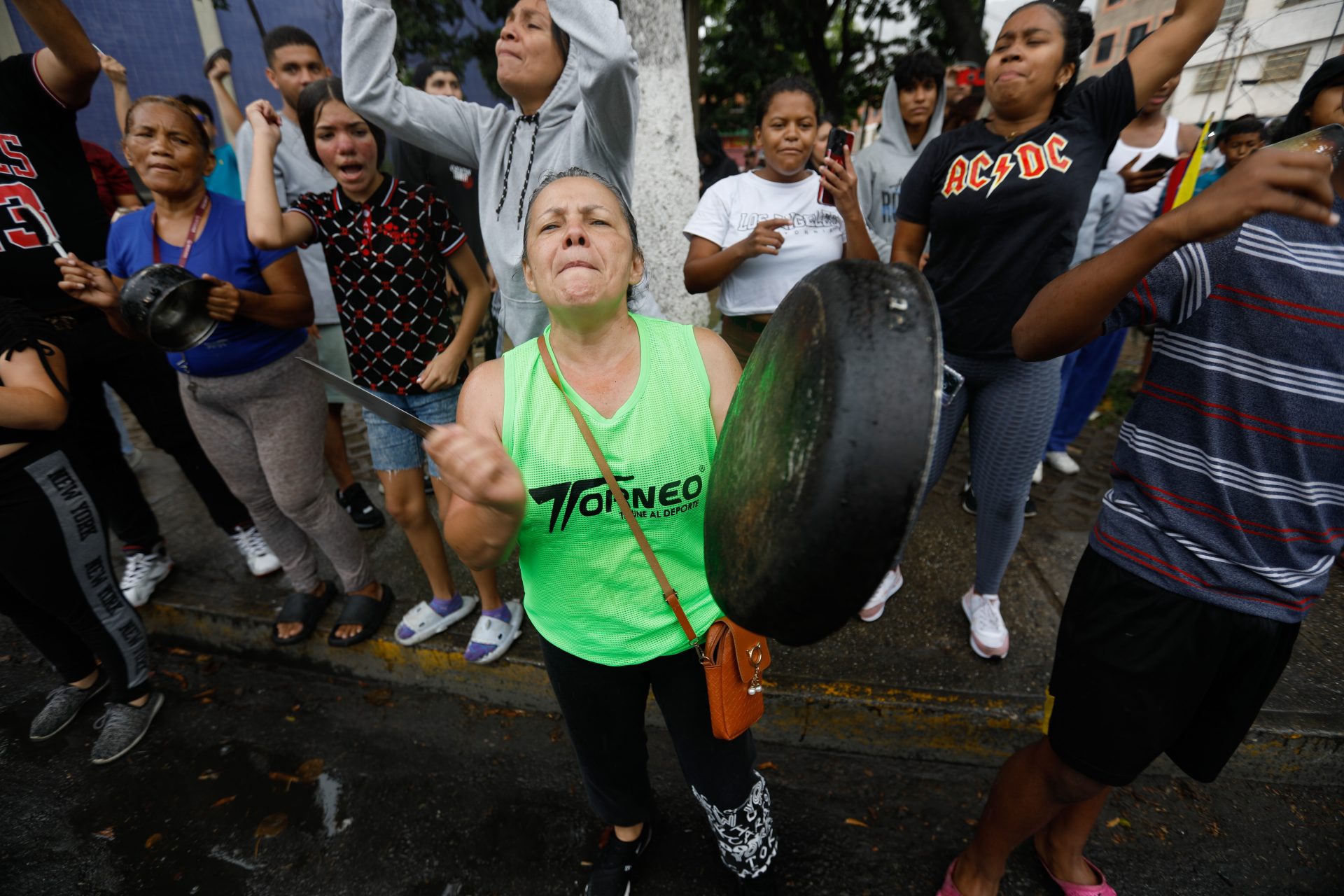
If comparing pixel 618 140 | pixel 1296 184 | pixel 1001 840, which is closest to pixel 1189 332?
pixel 1296 184

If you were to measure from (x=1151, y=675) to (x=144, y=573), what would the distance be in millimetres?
4608

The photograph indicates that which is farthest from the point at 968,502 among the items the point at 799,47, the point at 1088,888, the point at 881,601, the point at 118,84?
the point at 799,47

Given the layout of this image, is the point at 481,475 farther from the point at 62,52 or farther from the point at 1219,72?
the point at 1219,72

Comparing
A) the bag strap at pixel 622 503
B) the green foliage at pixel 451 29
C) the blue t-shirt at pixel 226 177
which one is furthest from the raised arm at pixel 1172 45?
the green foliage at pixel 451 29

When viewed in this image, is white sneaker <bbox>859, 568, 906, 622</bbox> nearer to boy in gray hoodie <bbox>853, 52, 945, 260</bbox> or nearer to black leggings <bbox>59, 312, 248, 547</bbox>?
boy in gray hoodie <bbox>853, 52, 945, 260</bbox>

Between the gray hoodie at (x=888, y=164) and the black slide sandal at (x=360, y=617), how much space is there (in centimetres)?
333

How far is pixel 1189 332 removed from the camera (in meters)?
1.36

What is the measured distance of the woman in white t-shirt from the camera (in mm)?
2775

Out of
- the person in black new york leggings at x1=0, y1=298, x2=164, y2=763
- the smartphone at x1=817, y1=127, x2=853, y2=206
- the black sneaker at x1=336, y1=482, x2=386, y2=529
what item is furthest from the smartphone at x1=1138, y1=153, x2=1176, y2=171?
the person in black new york leggings at x1=0, y1=298, x2=164, y2=763

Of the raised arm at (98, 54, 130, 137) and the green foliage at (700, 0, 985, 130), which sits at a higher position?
the green foliage at (700, 0, 985, 130)

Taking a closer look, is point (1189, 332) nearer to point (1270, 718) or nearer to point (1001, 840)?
point (1001, 840)

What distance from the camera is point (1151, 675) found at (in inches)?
58.2

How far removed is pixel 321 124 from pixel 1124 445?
301cm

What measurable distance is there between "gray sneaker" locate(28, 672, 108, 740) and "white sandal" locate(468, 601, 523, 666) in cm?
188
